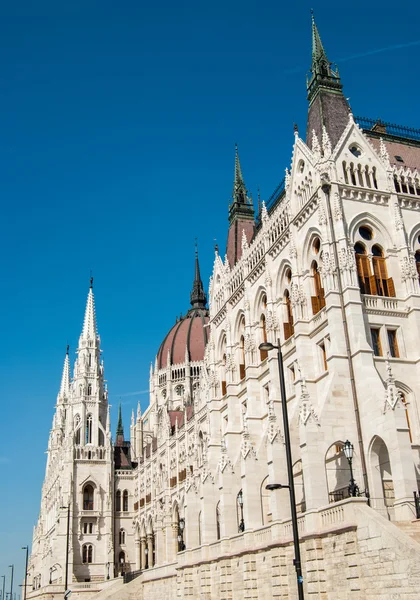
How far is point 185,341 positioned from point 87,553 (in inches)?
1235

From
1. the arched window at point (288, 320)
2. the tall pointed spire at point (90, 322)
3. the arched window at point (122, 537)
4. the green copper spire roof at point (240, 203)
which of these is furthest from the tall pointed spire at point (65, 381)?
the arched window at point (288, 320)

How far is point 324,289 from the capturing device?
36.8 meters

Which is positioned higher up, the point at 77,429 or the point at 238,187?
the point at 238,187

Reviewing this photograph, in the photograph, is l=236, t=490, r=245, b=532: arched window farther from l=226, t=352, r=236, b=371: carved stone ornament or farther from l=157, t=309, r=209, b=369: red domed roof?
l=157, t=309, r=209, b=369: red domed roof

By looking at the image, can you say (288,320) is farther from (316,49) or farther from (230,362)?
(316,49)

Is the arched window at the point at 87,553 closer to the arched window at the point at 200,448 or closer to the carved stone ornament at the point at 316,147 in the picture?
the arched window at the point at 200,448

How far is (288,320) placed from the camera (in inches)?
1684

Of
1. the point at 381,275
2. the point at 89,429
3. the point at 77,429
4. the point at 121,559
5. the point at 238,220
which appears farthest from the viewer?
the point at 89,429

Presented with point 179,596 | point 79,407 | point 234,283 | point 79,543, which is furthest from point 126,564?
Answer: point 234,283

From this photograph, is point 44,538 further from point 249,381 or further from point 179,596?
point 249,381

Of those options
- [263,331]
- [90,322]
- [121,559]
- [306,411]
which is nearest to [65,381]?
[90,322]

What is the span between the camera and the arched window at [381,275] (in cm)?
3759

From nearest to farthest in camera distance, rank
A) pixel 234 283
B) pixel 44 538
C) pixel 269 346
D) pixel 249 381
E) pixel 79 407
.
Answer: pixel 269 346 < pixel 249 381 < pixel 234 283 < pixel 79 407 < pixel 44 538

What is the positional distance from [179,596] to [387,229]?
29.0 m
